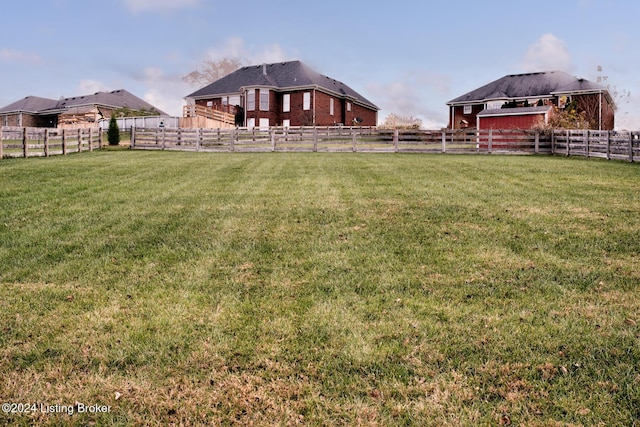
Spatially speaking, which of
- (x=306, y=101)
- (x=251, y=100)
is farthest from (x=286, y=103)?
(x=251, y=100)

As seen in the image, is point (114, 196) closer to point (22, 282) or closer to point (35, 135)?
point (22, 282)

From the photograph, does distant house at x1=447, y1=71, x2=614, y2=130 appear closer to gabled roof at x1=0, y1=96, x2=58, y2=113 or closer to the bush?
the bush

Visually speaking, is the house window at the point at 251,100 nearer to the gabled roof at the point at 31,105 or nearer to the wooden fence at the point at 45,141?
the wooden fence at the point at 45,141

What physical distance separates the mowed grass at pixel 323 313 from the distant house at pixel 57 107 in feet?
177

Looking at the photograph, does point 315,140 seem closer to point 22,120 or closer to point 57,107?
point 57,107

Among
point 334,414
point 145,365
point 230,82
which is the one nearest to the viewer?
point 334,414

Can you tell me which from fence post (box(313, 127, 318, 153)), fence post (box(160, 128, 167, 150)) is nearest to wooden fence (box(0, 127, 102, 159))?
fence post (box(160, 128, 167, 150))

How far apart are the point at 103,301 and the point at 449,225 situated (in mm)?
4778

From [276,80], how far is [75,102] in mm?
28561

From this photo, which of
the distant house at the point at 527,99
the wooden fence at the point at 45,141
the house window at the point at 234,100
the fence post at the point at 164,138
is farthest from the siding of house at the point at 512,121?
the wooden fence at the point at 45,141

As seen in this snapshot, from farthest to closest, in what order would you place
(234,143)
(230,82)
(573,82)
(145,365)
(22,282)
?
1. (230,82)
2. (573,82)
3. (234,143)
4. (22,282)
5. (145,365)

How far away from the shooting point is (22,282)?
480 centimetres

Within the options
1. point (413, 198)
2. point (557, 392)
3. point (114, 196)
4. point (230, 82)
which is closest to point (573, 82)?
point (230, 82)

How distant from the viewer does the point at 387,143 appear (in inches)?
1129
